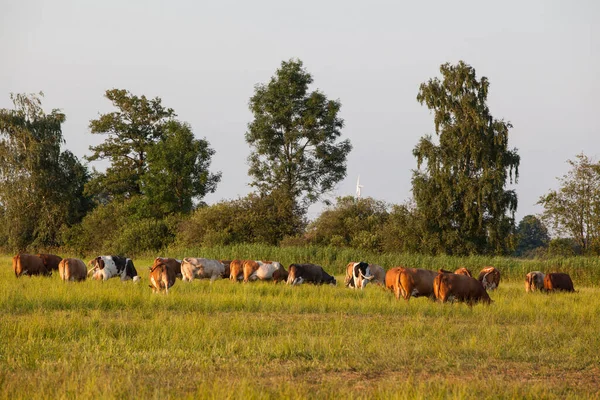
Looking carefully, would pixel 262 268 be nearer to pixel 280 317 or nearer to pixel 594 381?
pixel 280 317

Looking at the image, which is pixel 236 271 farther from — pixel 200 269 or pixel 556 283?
pixel 556 283

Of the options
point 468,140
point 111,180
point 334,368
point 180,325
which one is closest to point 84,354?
point 180,325

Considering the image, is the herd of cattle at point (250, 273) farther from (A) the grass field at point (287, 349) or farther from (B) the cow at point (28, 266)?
(A) the grass field at point (287, 349)

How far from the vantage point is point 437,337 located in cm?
1262

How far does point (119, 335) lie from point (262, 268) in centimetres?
1639

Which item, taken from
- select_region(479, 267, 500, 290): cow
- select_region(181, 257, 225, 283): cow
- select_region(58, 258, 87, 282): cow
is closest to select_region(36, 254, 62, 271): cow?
select_region(58, 258, 87, 282): cow

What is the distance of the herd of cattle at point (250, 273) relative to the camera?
19.8m

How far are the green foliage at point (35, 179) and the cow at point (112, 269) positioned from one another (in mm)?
36796

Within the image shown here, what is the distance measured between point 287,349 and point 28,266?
19.0 metres

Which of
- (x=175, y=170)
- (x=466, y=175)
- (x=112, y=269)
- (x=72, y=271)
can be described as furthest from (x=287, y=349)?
(x=175, y=170)

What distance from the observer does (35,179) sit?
196 feet

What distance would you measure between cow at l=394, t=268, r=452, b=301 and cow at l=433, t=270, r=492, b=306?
2.84ft

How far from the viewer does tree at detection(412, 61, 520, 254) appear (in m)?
43.5

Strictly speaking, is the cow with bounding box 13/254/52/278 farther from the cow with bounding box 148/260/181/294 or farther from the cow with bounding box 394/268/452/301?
the cow with bounding box 394/268/452/301
